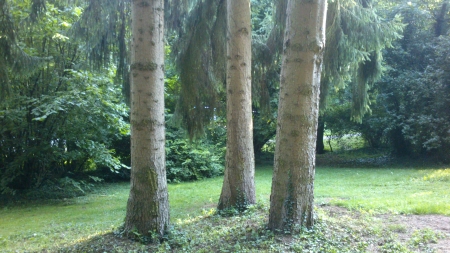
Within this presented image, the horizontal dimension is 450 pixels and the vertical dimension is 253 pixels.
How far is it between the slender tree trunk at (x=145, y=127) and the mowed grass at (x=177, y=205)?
123 centimetres

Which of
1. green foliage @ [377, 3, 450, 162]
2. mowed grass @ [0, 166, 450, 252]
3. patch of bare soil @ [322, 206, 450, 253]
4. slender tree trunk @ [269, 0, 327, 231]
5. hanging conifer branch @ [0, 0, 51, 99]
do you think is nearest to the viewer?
patch of bare soil @ [322, 206, 450, 253]

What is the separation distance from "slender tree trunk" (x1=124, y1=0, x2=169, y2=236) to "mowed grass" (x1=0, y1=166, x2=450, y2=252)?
4.05 ft

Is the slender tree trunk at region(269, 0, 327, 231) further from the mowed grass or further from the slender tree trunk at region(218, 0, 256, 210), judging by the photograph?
the mowed grass

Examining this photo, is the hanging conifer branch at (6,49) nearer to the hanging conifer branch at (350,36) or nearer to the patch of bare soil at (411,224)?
the hanging conifer branch at (350,36)

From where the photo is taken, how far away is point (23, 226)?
919 cm

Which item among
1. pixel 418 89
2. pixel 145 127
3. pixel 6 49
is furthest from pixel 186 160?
pixel 145 127

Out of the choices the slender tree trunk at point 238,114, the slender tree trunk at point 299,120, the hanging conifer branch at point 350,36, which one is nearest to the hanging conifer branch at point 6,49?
the slender tree trunk at point 238,114

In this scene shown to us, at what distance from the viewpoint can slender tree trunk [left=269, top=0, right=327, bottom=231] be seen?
5.36 meters

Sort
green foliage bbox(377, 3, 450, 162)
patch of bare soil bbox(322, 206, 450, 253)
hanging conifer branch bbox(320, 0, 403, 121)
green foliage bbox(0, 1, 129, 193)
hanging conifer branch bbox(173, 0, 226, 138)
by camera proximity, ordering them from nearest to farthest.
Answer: patch of bare soil bbox(322, 206, 450, 253) → hanging conifer branch bbox(320, 0, 403, 121) → hanging conifer branch bbox(173, 0, 226, 138) → green foliage bbox(0, 1, 129, 193) → green foliage bbox(377, 3, 450, 162)

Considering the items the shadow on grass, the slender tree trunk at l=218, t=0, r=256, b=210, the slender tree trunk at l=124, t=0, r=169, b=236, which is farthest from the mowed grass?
the slender tree trunk at l=124, t=0, r=169, b=236

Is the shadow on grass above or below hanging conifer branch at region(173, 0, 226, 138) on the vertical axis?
below

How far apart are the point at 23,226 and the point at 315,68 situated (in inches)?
310

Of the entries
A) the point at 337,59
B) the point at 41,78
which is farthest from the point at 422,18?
the point at 41,78

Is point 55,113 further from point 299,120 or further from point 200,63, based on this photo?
point 299,120
